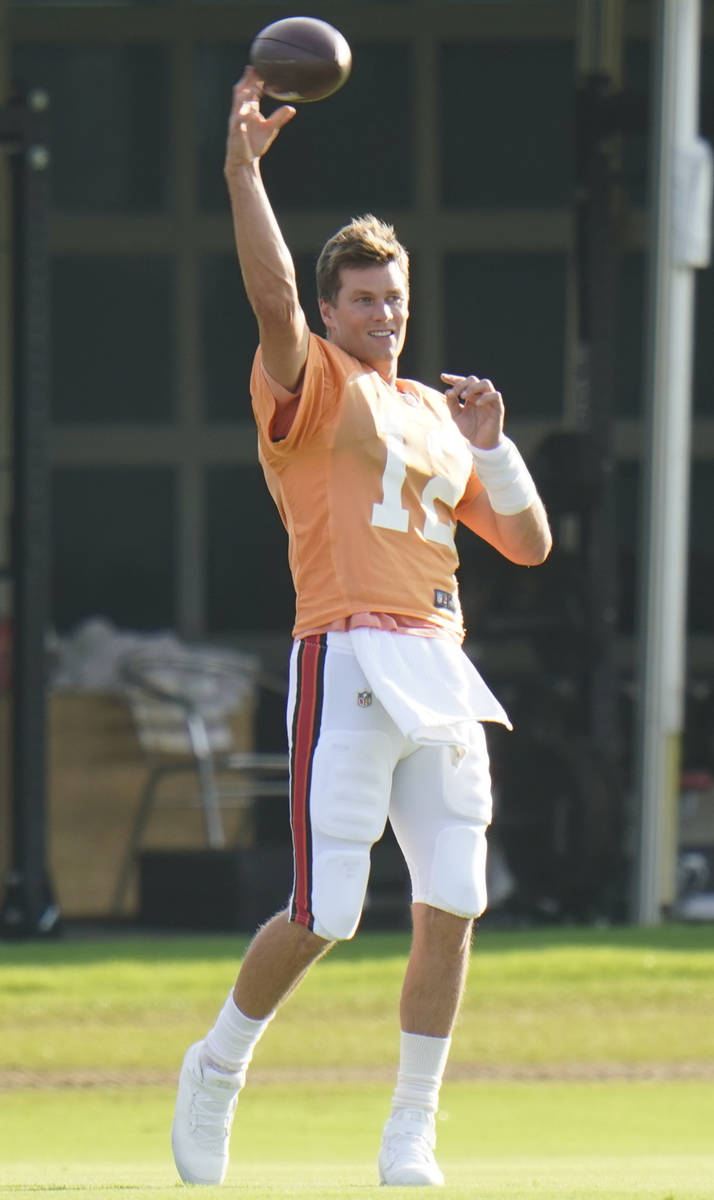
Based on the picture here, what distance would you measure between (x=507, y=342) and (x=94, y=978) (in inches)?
203

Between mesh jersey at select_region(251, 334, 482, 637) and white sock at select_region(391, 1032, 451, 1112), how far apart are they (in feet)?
2.37

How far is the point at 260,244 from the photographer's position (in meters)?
3.62

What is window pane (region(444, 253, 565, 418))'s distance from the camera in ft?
36.2

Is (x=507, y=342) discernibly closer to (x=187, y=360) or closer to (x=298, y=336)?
(x=187, y=360)

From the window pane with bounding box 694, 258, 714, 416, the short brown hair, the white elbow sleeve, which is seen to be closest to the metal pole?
the window pane with bounding box 694, 258, 714, 416

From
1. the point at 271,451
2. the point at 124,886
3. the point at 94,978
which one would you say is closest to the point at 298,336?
the point at 271,451

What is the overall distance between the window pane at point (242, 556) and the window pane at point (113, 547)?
0.67ft

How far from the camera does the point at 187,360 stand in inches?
428

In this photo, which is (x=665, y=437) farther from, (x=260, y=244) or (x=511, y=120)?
(x=260, y=244)

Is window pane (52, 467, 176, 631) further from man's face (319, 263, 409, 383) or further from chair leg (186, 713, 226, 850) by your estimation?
man's face (319, 263, 409, 383)

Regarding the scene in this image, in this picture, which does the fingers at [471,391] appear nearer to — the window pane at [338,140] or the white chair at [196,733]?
the white chair at [196,733]

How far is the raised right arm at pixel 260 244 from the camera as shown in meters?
3.62

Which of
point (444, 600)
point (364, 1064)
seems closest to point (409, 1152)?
point (444, 600)

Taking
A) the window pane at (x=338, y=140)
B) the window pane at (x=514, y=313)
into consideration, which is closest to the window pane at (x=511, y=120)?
the window pane at (x=338, y=140)
